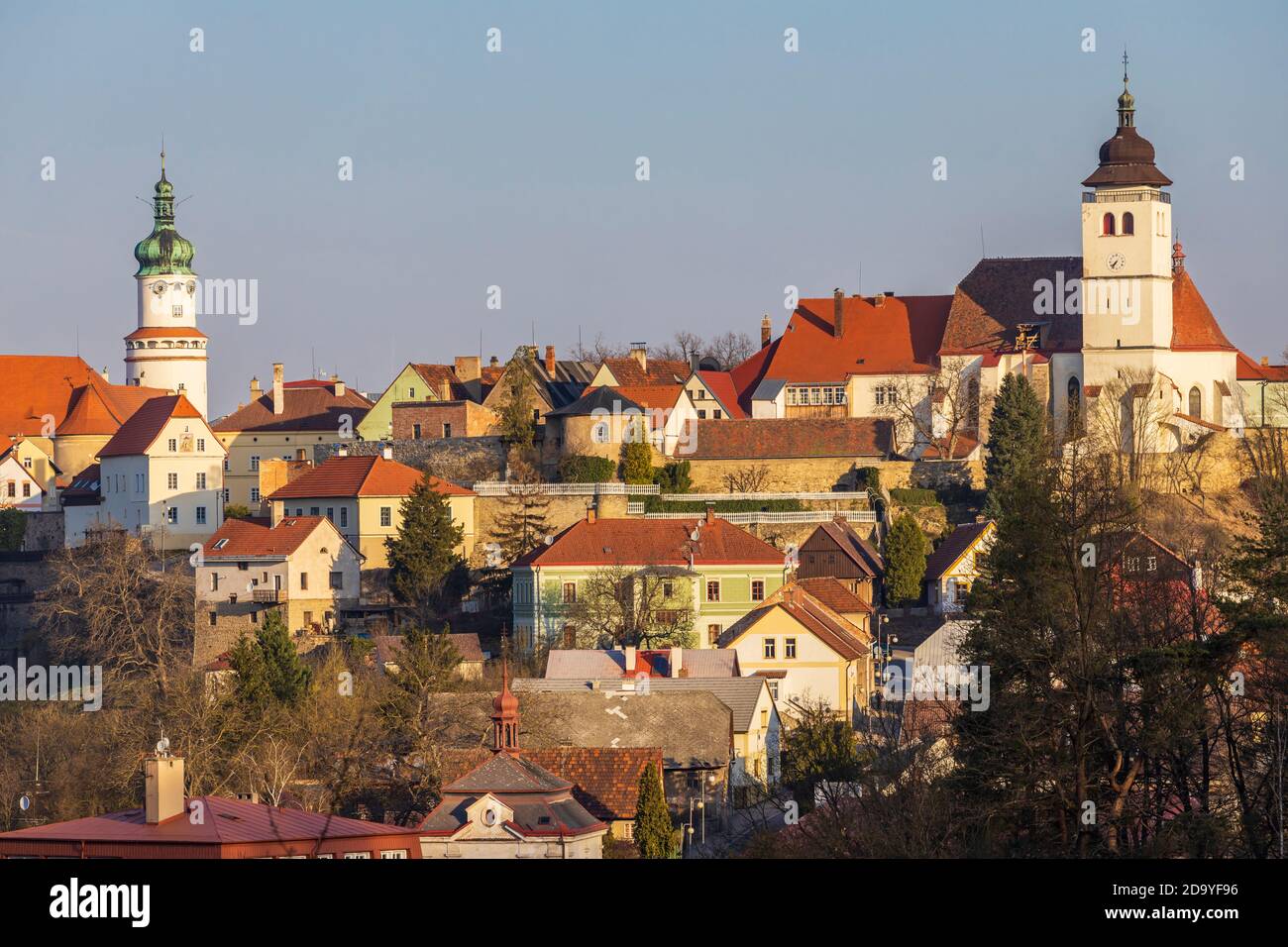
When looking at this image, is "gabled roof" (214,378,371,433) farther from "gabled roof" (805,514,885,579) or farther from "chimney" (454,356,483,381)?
"gabled roof" (805,514,885,579)

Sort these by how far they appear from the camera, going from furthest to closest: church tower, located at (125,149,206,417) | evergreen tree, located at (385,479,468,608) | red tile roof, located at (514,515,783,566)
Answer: church tower, located at (125,149,206,417), evergreen tree, located at (385,479,468,608), red tile roof, located at (514,515,783,566)

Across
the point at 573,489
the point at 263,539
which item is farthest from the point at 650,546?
the point at 263,539

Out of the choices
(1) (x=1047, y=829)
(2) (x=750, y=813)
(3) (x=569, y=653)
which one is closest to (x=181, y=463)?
(3) (x=569, y=653)

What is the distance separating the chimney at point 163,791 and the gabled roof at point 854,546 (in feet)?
102

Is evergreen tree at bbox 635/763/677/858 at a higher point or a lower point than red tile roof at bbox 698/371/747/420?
lower

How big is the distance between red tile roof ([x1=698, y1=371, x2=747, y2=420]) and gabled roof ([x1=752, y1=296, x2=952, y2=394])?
40cm

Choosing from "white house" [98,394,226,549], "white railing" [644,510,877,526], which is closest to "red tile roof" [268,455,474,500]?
"white house" [98,394,226,549]

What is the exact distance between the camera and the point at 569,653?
1724 inches

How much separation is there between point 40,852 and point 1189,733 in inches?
447

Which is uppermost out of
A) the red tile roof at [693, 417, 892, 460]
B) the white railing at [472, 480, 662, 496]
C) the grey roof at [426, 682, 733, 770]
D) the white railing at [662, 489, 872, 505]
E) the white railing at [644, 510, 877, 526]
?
the red tile roof at [693, 417, 892, 460]

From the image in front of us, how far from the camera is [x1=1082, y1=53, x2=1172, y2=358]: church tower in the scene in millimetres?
61688

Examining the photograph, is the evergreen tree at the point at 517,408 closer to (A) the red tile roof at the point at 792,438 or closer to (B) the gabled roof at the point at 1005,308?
Answer: (A) the red tile roof at the point at 792,438

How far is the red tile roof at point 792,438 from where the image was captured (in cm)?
5847

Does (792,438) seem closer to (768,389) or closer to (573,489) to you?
(768,389)
